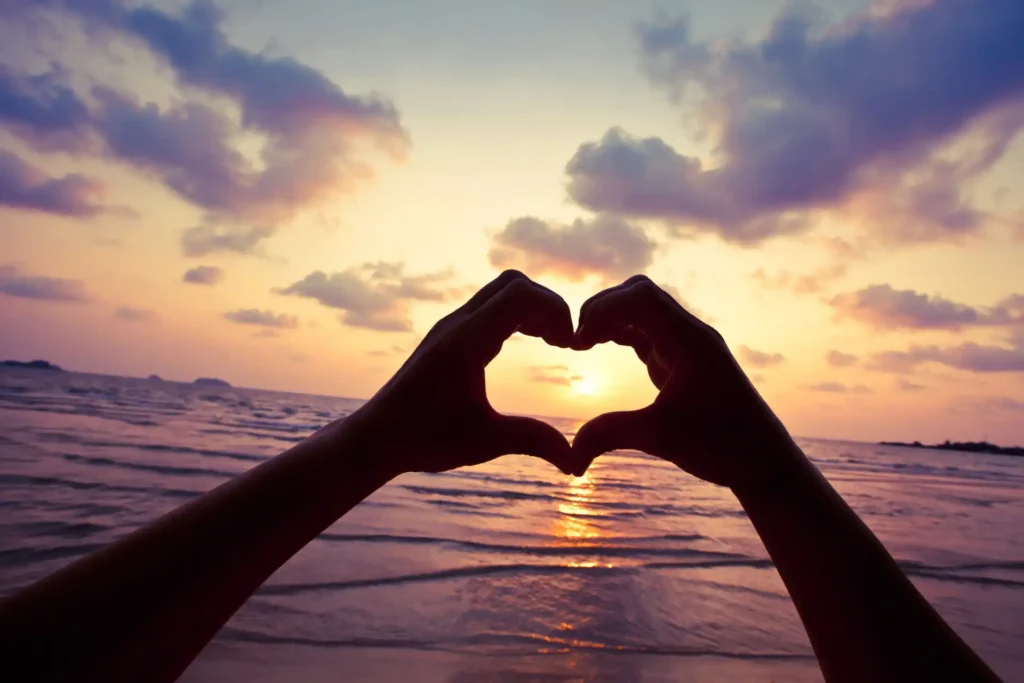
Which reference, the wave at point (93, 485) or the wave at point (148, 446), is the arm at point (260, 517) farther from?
the wave at point (148, 446)

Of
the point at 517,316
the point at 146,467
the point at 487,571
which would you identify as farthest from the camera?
the point at 146,467

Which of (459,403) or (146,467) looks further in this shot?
(146,467)

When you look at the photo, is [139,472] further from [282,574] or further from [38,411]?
[38,411]

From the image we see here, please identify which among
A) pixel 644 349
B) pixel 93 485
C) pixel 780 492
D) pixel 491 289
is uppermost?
pixel 491 289

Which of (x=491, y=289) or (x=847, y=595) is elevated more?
(x=491, y=289)

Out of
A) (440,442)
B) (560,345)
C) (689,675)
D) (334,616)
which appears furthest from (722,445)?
(334,616)

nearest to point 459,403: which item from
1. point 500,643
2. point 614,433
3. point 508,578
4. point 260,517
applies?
point 614,433

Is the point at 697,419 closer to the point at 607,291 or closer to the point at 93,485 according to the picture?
the point at 607,291

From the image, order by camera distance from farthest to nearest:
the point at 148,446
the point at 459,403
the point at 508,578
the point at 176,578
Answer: the point at 148,446
the point at 508,578
the point at 459,403
the point at 176,578

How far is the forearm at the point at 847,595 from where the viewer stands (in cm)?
118

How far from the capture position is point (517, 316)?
177 cm

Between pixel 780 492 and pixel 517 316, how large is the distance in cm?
91

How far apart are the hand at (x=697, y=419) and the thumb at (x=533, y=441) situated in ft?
0.17

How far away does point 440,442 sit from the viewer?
5.36 ft
